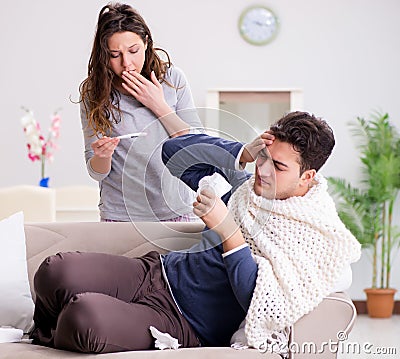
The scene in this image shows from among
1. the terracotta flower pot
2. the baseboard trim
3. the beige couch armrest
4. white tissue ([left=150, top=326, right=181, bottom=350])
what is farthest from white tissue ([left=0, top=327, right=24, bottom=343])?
the baseboard trim

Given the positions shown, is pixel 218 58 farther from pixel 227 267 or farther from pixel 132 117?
pixel 227 267

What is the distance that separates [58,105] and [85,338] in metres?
3.88

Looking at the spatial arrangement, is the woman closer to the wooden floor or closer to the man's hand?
the man's hand

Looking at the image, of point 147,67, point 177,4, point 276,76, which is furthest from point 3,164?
point 147,67

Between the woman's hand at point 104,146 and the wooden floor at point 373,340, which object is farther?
the wooden floor at point 373,340

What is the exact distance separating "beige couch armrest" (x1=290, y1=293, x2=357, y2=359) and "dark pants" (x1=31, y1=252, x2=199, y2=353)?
0.99 feet

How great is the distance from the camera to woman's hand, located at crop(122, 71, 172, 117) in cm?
238

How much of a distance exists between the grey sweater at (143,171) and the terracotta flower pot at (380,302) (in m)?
3.17

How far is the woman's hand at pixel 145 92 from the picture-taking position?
2.38 meters

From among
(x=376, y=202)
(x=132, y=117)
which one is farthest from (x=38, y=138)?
(x=132, y=117)

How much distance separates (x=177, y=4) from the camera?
5.54 metres

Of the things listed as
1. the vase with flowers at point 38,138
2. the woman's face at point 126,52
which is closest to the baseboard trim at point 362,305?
the vase with flowers at point 38,138

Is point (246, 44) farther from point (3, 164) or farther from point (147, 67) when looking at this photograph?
point (147, 67)

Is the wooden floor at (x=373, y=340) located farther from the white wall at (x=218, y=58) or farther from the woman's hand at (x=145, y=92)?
the woman's hand at (x=145, y=92)
